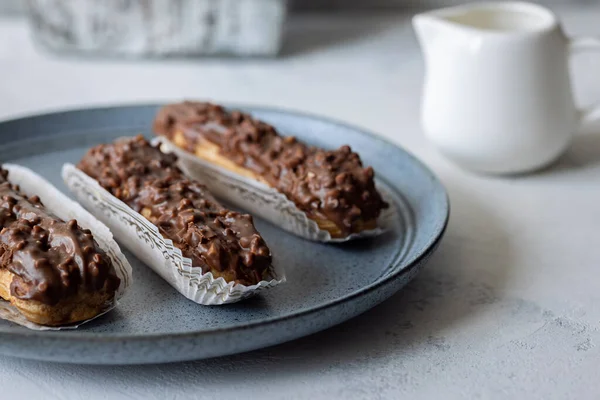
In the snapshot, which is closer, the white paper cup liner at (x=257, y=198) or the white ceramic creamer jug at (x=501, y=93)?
the white paper cup liner at (x=257, y=198)

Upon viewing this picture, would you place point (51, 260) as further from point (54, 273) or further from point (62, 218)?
point (62, 218)

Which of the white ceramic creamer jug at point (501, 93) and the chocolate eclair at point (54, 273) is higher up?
the white ceramic creamer jug at point (501, 93)

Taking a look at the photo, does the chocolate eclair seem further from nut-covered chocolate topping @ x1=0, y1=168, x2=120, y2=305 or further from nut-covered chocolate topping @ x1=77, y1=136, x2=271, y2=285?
nut-covered chocolate topping @ x1=77, y1=136, x2=271, y2=285

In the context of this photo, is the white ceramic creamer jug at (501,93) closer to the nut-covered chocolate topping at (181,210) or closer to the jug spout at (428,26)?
the jug spout at (428,26)

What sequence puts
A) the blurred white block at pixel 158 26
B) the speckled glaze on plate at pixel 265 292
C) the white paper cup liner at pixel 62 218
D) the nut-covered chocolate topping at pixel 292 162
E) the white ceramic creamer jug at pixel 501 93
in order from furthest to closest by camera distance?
the blurred white block at pixel 158 26 → the white ceramic creamer jug at pixel 501 93 → the nut-covered chocolate topping at pixel 292 162 → the white paper cup liner at pixel 62 218 → the speckled glaze on plate at pixel 265 292

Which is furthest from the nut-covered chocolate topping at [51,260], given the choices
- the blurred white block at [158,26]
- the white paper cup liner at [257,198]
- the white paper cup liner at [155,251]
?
the blurred white block at [158,26]

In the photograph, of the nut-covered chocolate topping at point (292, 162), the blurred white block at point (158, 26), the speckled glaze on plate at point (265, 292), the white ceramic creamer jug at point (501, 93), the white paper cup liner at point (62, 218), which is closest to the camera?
the speckled glaze on plate at point (265, 292)

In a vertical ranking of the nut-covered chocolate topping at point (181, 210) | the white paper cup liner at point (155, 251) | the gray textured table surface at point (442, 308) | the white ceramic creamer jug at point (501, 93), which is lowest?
the gray textured table surface at point (442, 308)
